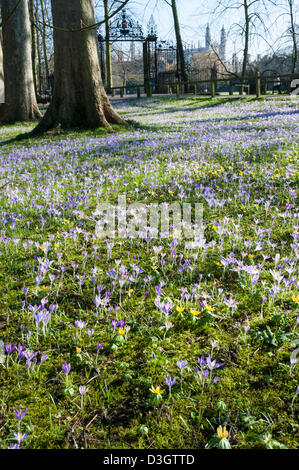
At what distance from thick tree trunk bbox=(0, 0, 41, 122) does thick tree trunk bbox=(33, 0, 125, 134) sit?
622 centimetres

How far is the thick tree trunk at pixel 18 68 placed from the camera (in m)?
16.3

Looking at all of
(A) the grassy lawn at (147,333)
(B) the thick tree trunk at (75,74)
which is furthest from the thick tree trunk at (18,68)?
(A) the grassy lawn at (147,333)

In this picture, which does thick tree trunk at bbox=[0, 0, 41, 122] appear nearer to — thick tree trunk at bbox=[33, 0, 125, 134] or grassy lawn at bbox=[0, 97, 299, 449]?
thick tree trunk at bbox=[33, 0, 125, 134]

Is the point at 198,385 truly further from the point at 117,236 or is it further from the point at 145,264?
the point at 117,236

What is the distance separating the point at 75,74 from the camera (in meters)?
11.5

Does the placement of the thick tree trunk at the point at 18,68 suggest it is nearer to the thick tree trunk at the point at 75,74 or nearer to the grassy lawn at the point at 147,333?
the thick tree trunk at the point at 75,74

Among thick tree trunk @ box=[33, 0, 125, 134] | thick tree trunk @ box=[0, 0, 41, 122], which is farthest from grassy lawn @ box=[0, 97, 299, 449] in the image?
thick tree trunk @ box=[0, 0, 41, 122]

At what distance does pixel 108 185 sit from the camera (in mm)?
6137

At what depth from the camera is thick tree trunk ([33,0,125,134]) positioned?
10.8 m

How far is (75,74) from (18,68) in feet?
23.0

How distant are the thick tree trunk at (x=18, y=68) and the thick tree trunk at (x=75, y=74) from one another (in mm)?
6222

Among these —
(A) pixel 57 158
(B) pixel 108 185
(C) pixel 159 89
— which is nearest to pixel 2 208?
(B) pixel 108 185

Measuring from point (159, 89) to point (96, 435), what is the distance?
1625 inches

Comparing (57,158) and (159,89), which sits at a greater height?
(159,89)
